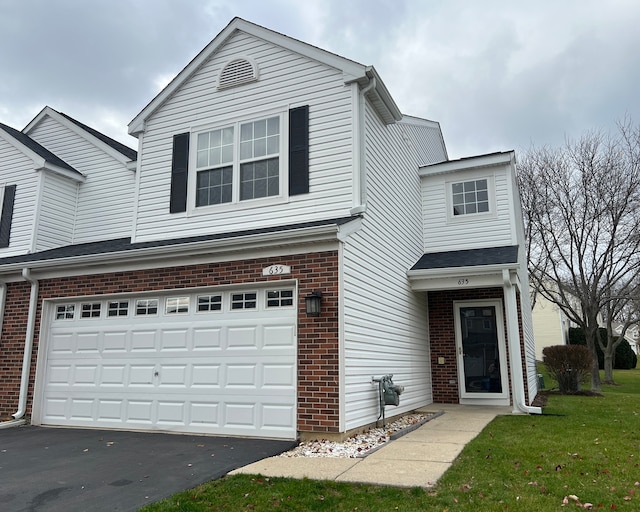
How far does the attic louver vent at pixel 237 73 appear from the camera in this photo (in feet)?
30.8

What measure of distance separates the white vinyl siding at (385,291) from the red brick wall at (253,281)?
24cm

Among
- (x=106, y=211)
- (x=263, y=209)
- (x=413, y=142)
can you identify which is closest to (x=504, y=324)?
(x=413, y=142)

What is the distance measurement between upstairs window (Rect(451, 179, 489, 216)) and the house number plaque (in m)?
6.13

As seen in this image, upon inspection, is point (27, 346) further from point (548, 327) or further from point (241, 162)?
point (548, 327)

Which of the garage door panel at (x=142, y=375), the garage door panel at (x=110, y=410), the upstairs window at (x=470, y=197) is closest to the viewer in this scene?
the garage door panel at (x=142, y=375)

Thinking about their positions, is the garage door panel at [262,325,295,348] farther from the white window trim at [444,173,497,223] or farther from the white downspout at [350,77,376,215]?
the white window trim at [444,173,497,223]

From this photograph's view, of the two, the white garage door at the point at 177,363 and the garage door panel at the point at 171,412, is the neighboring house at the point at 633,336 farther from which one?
the garage door panel at the point at 171,412

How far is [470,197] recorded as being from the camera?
1198 centimetres

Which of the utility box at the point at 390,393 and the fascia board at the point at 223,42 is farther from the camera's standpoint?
the fascia board at the point at 223,42

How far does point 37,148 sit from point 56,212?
1.82 m

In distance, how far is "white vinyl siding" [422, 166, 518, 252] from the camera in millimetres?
11492


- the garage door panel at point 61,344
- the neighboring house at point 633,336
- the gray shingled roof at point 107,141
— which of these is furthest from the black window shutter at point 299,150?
the neighboring house at point 633,336

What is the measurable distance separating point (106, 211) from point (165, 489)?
8654 mm

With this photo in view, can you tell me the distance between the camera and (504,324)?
10805 mm
